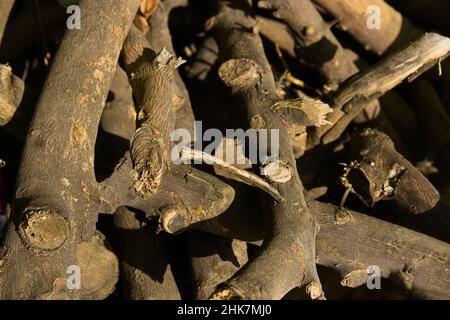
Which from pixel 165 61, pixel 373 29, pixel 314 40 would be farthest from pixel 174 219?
pixel 373 29

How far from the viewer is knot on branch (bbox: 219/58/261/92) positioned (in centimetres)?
151

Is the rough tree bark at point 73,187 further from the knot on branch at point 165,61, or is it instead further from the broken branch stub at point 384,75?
the broken branch stub at point 384,75

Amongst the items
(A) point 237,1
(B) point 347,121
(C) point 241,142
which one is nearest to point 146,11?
(A) point 237,1

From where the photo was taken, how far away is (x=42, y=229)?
3.40ft

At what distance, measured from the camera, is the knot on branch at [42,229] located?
103 cm

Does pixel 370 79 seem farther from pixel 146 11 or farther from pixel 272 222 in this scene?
pixel 146 11

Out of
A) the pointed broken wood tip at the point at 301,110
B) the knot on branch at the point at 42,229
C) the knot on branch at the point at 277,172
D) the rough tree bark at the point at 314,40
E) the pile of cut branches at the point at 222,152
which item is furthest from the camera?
the rough tree bark at the point at 314,40

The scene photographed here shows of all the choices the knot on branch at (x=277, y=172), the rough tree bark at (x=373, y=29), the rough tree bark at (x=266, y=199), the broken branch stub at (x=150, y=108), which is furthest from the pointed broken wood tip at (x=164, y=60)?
the rough tree bark at (x=373, y=29)

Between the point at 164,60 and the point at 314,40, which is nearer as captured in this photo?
the point at 164,60

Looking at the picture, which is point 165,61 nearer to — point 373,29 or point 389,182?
point 389,182

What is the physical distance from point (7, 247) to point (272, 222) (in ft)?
1.76

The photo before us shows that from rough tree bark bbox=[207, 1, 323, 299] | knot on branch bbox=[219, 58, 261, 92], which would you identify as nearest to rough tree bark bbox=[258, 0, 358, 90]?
rough tree bark bbox=[207, 1, 323, 299]

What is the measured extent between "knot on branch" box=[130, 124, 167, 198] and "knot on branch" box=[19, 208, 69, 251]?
0.18m

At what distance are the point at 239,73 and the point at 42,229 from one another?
0.70 metres
